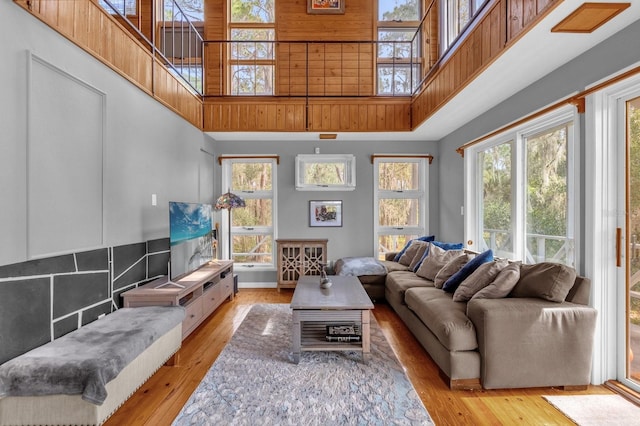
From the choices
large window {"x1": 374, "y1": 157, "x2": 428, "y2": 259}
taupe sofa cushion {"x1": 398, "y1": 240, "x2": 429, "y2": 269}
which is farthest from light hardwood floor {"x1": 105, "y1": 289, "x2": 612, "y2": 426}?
large window {"x1": 374, "y1": 157, "x2": 428, "y2": 259}

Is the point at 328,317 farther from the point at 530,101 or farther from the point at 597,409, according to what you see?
the point at 530,101

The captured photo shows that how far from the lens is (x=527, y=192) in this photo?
10.6 feet

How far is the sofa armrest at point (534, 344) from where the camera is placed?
7.14ft

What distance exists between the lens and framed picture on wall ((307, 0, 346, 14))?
16.8 feet

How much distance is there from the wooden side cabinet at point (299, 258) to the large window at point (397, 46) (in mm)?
2664

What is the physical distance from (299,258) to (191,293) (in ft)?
6.54

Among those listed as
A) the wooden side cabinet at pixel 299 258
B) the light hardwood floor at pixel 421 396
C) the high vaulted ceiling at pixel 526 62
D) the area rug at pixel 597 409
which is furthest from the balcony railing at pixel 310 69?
the area rug at pixel 597 409

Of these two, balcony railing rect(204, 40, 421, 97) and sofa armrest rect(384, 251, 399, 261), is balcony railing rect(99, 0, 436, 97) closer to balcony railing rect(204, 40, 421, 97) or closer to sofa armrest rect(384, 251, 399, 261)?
balcony railing rect(204, 40, 421, 97)

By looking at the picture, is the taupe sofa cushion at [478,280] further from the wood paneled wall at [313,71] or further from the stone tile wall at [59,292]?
the stone tile wall at [59,292]

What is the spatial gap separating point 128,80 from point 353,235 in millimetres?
3592

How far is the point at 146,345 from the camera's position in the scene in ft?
6.79

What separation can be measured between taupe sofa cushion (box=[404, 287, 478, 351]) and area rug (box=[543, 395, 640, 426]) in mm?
602

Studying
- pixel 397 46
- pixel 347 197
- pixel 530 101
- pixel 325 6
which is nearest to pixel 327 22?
pixel 325 6

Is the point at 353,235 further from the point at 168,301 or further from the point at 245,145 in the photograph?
the point at 168,301
